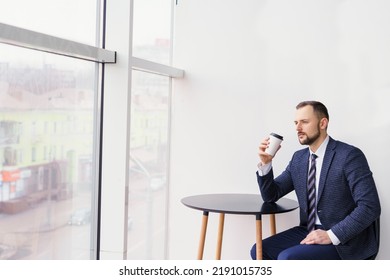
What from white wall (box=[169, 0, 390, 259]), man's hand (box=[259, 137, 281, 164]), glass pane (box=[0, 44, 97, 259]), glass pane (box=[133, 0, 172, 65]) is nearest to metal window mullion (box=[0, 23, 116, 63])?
glass pane (box=[0, 44, 97, 259])

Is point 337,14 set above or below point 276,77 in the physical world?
above

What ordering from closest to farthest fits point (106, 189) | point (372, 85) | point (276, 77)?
point (106, 189) < point (372, 85) < point (276, 77)

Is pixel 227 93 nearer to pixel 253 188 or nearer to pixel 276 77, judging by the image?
pixel 276 77

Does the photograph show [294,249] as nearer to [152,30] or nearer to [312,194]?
[312,194]

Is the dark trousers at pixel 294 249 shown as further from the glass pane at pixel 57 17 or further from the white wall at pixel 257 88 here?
the glass pane at pixel 57 17

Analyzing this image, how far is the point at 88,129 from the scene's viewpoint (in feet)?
7.14

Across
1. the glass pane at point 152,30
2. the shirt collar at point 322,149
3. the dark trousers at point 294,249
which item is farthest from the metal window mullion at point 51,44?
the dark trousers at point 294,249

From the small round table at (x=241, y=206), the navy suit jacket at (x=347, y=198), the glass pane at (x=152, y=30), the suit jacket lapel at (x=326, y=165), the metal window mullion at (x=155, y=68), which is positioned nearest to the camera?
the navy suit jacket at (x=347, y=198)

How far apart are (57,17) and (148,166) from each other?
1.10 meters

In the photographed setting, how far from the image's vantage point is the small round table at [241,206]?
2.26m
